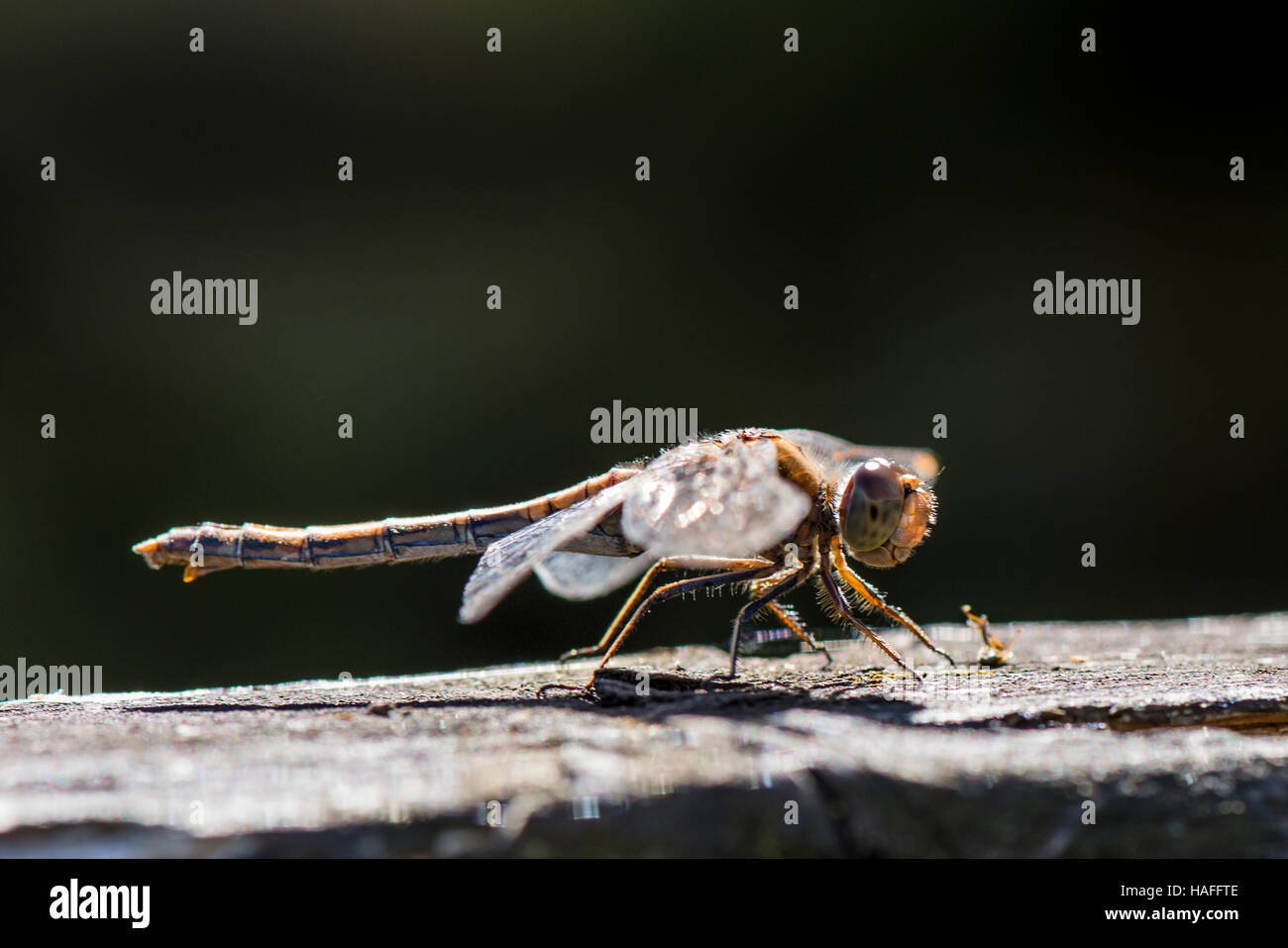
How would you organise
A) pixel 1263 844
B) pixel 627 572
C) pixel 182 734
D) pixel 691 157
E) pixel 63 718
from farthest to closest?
pixel 691 157 < pixel 627 572 < pixel 63 718 < pixel 182 734 < pixel 1263 844

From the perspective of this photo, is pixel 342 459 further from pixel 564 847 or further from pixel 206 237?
pixel 564 847

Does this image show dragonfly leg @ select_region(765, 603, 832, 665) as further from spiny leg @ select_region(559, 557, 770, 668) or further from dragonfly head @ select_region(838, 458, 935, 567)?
dragonfly head @ select_region(838, 458, 935, 567)
